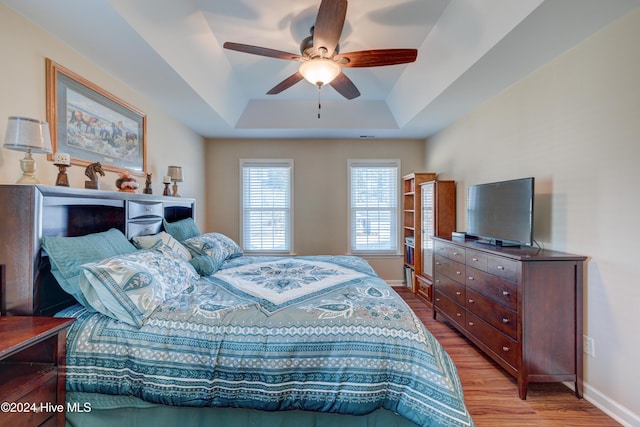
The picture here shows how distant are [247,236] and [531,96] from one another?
13.2 ft

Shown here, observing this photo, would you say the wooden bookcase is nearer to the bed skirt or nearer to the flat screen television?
the flat screen television

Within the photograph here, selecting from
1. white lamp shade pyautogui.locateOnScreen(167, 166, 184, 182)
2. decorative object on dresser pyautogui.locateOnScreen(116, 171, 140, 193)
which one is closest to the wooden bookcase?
white lamp shade pyautogui.locateOnScreen(167, 166, 184, 182)

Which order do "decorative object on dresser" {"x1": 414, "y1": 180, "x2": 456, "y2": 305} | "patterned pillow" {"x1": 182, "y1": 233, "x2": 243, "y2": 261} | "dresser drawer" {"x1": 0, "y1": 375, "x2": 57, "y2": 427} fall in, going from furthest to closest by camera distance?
"decorative object on dresser" {"x1": 414, "y1": 180, "x2": 456, "y2": 305}
"patterned pillow" {"x1": 182, "y1": 233, "x2": 243, "y2": 261}
"dresser drawer" {"x1": 0, "y1": 375, "x2": 57, "y2": 427}

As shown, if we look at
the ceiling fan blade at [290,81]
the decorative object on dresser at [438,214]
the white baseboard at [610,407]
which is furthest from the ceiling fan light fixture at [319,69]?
the white baseboard at [610,407]

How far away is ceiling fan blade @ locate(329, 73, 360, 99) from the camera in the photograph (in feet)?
7.71

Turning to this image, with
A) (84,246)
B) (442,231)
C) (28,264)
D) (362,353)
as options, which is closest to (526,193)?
(442,231)

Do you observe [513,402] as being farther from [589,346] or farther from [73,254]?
[73,254]

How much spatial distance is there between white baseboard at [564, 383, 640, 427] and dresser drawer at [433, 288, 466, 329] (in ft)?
2.99

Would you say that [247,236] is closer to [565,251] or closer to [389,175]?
[389,175]

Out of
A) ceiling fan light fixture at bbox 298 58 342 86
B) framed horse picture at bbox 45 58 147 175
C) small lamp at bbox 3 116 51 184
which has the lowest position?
small lamp at bbox 3 116 51 184

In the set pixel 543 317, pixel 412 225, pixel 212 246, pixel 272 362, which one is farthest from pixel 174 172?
pixel 543 317

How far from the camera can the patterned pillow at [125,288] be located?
54.1 inches

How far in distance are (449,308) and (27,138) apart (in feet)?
11.7

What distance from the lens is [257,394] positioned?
1288mm
